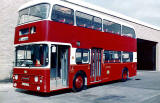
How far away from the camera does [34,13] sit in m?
9.78

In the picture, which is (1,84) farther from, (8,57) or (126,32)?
(126,32)

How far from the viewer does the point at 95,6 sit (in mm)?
20281

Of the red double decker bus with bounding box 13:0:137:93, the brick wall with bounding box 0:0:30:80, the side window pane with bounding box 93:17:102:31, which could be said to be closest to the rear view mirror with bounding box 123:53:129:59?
the red double decker bus with bounding box 13:0:137:93

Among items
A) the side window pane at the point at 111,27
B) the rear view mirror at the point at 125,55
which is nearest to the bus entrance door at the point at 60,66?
the side window pane at the point at 111,27

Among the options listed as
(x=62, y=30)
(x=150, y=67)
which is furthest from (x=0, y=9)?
(x=150, y=67)

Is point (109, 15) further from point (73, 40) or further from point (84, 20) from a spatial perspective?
point (73, 40)

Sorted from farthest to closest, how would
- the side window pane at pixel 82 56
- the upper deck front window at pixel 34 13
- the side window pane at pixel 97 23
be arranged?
the side window pane at pixel 97 23
the side window pane at pixel 82 56
the upper deck front window at pixel 34 13

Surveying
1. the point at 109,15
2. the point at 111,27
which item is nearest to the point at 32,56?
the point at 111,27

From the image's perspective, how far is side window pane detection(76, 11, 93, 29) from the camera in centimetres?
1077

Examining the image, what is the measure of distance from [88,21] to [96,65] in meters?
2.59

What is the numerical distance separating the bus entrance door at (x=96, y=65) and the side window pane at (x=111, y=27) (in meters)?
1.56

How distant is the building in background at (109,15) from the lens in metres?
14.0

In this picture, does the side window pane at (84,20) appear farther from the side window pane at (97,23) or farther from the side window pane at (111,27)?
the side window pane at (111,27)

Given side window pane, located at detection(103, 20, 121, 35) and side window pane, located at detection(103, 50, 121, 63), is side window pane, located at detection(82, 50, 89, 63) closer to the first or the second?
side window pane, located at detection(103, 50, 121, 63)
